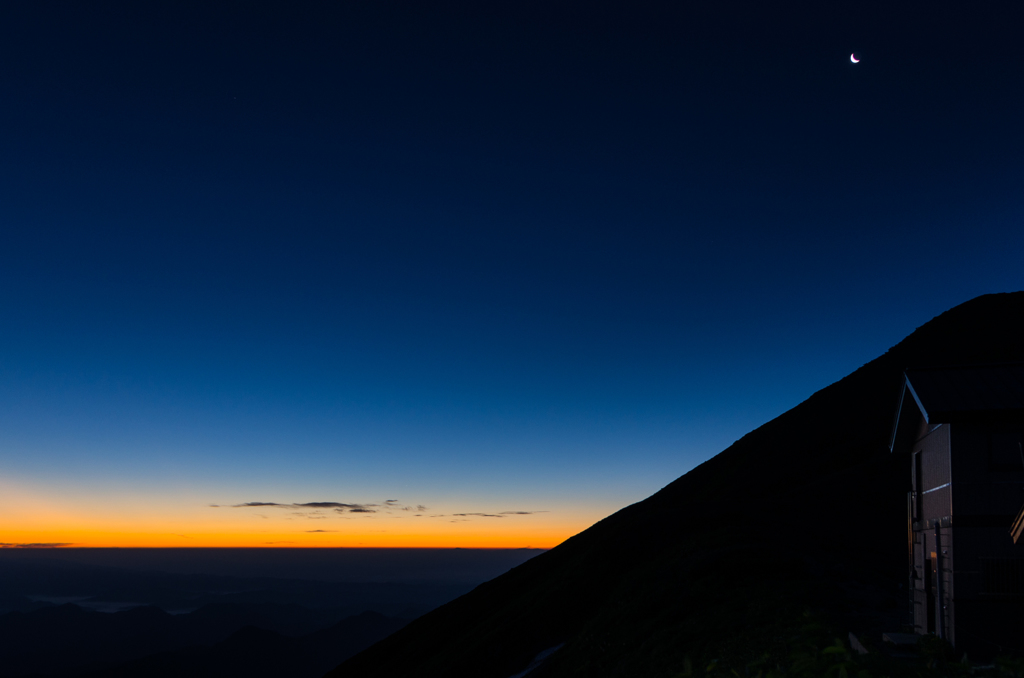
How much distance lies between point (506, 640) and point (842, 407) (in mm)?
88565

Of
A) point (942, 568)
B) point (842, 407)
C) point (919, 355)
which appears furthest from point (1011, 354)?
point (942, 568)

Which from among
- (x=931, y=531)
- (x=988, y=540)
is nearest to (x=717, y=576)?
(x=931, y=531)

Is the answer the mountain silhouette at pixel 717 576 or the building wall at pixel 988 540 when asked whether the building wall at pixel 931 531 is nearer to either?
the building wall at pixel 988 540

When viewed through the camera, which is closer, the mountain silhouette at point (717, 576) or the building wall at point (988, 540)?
the building wall at point (988, 540)

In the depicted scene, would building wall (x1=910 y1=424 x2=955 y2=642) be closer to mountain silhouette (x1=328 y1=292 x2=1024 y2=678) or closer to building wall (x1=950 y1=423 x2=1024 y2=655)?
building wall (x1=950 y1=423 x2=1024 y2=655)

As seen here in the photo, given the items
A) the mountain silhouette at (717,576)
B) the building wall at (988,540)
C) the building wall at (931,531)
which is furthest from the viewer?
the mountain silhouette at (717,576)

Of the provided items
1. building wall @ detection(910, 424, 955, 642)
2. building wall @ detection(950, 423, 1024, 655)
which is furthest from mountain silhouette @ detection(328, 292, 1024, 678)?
building wall @ detection(950, 423, 1024, 655)

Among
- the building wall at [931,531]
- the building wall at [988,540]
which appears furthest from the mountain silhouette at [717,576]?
the building wall at [988,540]

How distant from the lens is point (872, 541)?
56438 millimetres

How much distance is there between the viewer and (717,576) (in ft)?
127

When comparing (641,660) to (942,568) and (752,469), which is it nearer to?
(942,568)

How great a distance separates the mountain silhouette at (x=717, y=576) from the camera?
99.0 feet

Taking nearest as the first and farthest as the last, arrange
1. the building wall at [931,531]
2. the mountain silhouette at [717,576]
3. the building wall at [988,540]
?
the building wall at [988,540] → the building wall at [931,531] → the mountain silhouette at [717,576]

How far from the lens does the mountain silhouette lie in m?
30.2
